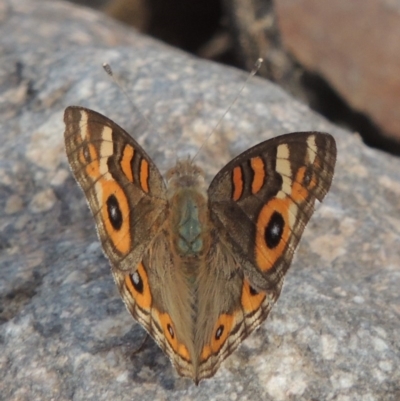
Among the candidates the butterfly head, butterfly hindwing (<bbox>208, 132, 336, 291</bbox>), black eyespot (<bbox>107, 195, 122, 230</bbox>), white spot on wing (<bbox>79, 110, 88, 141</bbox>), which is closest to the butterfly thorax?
the butterfly head

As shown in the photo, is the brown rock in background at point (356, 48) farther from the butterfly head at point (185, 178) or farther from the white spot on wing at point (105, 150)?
the white spot on wing at point (105, 150)

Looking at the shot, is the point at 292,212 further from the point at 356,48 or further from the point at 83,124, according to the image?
the point at 356,48

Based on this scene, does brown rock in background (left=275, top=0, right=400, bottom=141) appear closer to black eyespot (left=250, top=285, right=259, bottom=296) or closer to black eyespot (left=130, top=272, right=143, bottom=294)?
black eyespot (left=250, top=285, right=259, bottom=296)

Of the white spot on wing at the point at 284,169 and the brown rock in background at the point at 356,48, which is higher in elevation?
the white spot on wing at the point at 284,169

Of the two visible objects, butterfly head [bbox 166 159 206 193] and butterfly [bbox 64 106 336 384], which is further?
butterfly head [bbox 166 159 206 193]

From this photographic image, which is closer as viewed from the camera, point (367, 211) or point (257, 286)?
point (257, 286)

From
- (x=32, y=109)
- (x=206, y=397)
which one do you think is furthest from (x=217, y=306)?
(x=32, y=109)

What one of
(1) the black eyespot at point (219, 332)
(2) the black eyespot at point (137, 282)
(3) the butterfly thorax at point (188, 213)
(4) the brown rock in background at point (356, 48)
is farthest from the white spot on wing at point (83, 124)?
(4) the brown rock in background at point (356, 48)

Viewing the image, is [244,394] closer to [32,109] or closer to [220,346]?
[220,346]
